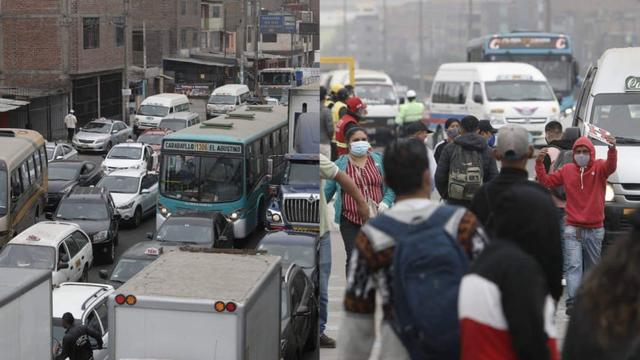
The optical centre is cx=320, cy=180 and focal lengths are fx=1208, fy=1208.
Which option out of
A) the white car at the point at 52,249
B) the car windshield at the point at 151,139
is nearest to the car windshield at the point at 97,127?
the car windshield at the point at 151,139

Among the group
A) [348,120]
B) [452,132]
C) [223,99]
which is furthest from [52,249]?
[452,132]

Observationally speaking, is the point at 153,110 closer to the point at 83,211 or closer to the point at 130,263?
the point at 83,211

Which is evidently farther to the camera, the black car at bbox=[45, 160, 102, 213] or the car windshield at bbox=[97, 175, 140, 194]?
the black car at bbox=[45, 160, 102, 213]

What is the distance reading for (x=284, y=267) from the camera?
7.03 metres

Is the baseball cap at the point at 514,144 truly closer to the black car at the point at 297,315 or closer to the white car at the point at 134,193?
the black car at the point at 297,315

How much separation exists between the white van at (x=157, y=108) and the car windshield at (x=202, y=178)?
38cm

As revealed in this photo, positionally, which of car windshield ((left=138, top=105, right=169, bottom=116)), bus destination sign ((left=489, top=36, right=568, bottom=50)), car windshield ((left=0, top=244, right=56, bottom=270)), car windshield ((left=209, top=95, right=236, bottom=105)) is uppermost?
bus destination sign ((left=489, top=36, right=568, bottom=50))

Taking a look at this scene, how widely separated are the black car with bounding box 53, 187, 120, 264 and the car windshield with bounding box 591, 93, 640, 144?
22.2 feet

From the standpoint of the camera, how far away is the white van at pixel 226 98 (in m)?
7.39

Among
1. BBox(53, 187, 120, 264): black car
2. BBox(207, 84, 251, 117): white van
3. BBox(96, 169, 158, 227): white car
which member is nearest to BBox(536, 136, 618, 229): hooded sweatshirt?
BBox(207, 84, 251, 117): white van

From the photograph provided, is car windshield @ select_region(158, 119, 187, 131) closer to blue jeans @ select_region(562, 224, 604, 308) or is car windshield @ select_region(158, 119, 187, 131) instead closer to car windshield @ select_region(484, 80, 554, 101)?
blue jeans @ select_region(562, 224, 604, 308)

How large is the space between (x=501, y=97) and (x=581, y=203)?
18908 millimetres

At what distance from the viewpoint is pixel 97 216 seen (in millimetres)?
7363

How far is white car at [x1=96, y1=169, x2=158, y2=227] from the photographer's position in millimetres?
7066
